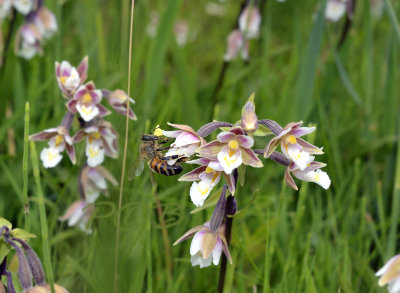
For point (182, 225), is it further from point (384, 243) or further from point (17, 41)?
point (17, 41)

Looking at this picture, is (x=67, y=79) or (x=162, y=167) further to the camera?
(x=67, y=79)

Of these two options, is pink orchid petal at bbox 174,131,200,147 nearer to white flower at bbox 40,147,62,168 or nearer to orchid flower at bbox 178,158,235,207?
orchid flower at bbox 178,158,235,207

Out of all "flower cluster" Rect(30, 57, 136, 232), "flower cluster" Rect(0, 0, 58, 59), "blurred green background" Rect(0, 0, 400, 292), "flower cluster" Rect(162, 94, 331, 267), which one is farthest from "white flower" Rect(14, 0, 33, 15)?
"flower cluster" Rect(162, 94, 331, 267)

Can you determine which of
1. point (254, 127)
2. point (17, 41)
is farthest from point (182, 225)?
point (17, 41)

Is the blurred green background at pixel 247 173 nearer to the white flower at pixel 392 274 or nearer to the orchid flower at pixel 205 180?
the orchid flower at pixel 205 180

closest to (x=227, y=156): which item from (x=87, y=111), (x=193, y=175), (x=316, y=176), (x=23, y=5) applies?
(x=193, y=175)

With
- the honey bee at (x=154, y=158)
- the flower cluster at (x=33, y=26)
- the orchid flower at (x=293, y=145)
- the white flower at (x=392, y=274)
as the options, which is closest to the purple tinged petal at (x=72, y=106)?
the honey bee at (x=154, y=158)

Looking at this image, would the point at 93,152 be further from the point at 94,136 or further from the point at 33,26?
the point at 33,26
